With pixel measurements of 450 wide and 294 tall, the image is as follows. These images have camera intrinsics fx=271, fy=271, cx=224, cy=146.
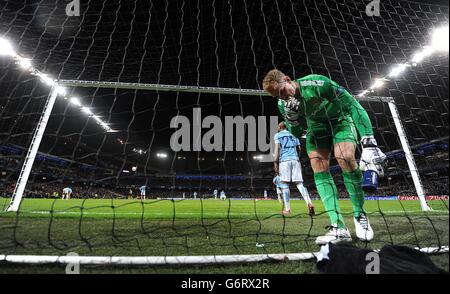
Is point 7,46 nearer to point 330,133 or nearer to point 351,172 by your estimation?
point 330,133

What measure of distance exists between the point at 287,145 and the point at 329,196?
3.18 meters

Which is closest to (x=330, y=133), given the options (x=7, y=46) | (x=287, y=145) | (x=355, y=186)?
(x=355, y=186)

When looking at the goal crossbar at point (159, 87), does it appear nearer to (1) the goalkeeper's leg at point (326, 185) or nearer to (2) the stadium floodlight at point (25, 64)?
(2) the stadium floodlight at point (25, 64)

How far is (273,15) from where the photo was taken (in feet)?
20.1

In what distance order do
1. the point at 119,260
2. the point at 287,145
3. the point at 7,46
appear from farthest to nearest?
the point at 287,145
the point at 7,46
the point at 119,260

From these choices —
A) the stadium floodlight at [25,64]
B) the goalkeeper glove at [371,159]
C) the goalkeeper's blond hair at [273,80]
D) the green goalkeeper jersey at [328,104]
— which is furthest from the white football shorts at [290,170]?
the stadium floodlight at [25,64]

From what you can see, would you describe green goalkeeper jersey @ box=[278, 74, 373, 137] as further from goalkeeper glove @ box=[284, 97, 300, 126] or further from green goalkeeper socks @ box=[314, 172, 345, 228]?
green goalkeeper socks @ box=[314, 172, 345, 228]

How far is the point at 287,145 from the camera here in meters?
5.98

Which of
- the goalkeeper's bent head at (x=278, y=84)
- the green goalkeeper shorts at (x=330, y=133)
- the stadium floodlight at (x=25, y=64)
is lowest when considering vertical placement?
the green goalkeeper shorts at (x=330, y=133)

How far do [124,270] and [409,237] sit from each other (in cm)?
262

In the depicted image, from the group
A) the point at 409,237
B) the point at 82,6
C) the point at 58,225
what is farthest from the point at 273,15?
the point at 58,225

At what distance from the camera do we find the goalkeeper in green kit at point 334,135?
265 cm

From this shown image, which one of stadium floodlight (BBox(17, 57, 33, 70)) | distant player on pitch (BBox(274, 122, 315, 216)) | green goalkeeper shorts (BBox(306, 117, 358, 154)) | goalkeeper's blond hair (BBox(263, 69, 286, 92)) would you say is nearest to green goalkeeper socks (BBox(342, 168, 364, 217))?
green goalkeeper shorts (BBox(306, 117, 358, 154))
